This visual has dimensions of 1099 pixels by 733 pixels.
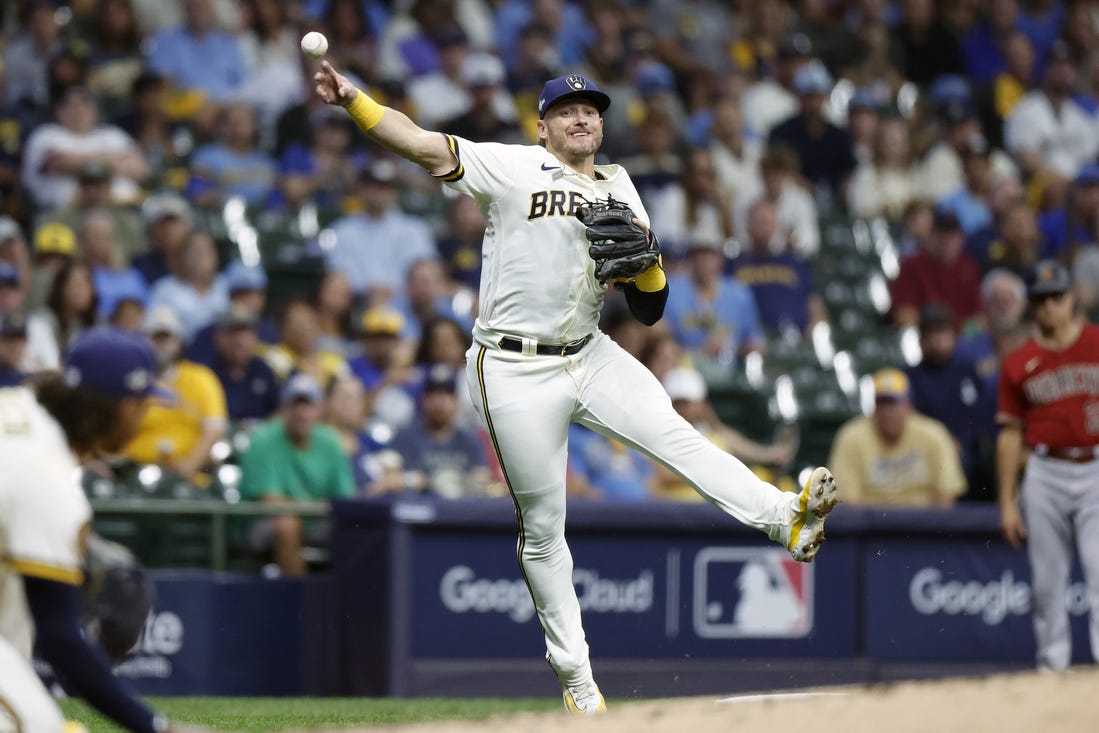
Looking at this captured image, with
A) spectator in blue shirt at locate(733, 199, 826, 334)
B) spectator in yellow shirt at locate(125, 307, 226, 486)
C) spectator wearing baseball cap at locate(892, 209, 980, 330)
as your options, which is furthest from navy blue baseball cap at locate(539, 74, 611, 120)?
spectator wearing baseball cap at locate(892, 209, 980, 330)

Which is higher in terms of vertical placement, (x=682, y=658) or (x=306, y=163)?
(x=306, y=163)

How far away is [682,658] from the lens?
9.52 metres

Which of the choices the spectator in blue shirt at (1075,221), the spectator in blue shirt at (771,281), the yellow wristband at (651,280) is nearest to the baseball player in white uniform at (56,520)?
the yellow wristband at (651,280)

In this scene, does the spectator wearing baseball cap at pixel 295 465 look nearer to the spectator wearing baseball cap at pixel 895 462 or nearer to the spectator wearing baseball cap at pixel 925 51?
the spectator wearing baseball cap at pixel 895 462

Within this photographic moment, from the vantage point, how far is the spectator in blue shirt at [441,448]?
10017mm

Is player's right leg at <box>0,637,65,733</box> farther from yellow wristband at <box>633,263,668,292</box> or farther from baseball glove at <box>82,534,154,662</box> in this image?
yellow wristband at <box>633,263,668,292</box>

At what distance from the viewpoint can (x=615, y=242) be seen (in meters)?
6.16

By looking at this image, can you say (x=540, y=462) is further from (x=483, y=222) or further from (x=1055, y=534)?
(x=483, y=222)

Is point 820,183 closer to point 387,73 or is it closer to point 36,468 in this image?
point 387,73

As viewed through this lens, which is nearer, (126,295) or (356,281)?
(126,295)

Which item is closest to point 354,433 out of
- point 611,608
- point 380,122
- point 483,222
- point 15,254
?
point 611,608

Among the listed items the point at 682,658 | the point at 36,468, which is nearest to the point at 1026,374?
the point at 682,658

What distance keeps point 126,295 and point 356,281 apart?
2.05m

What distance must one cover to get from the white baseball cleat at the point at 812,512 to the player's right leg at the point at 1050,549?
9.89 feet
